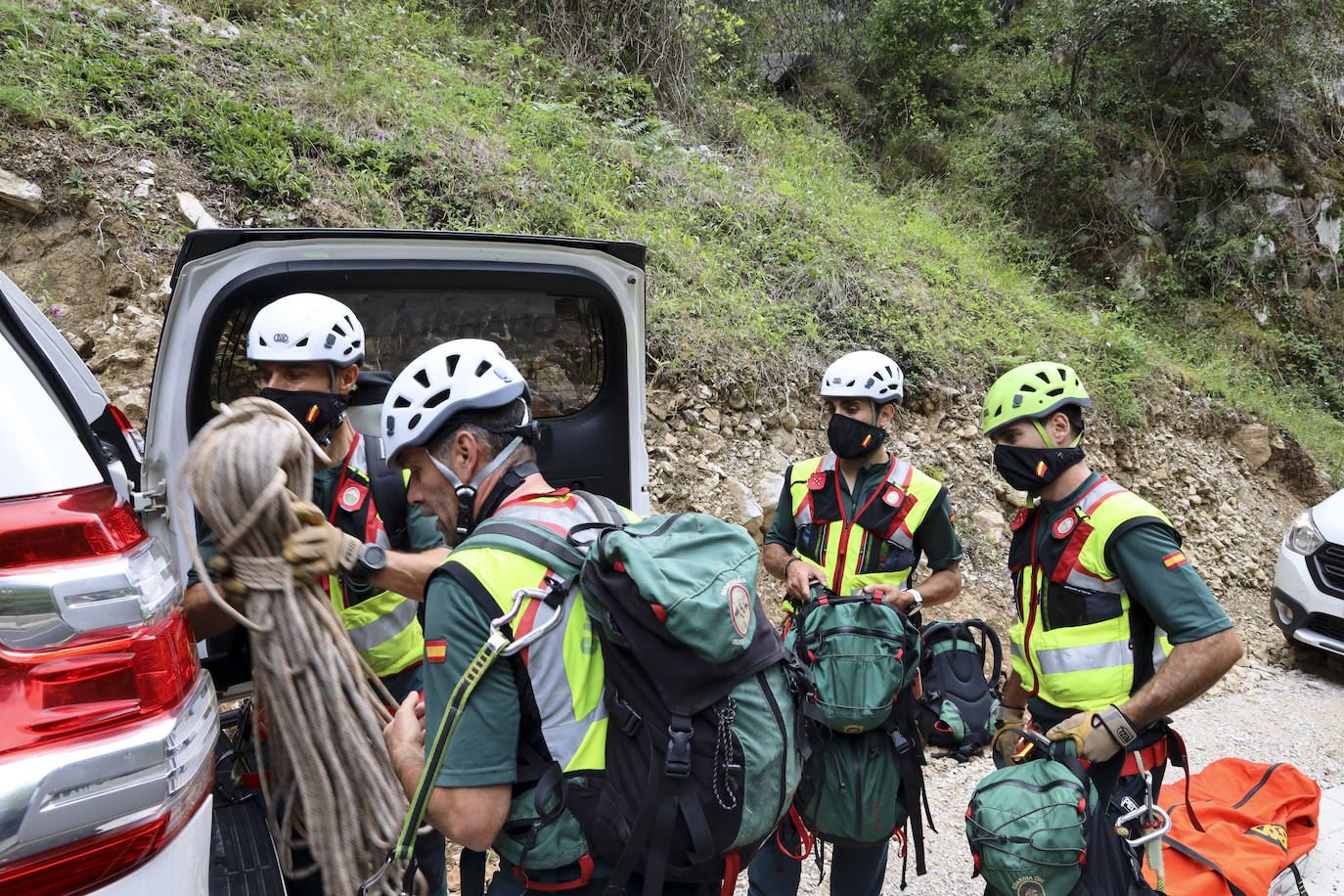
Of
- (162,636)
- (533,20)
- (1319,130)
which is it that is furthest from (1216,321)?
(162,636)

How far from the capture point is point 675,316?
6.61 metres

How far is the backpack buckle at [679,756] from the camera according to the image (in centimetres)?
154

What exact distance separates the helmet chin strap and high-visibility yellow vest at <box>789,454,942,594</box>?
1.77 m

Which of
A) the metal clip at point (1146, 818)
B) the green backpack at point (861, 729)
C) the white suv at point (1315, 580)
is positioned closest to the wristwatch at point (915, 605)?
the green backpack at point (861, 729)

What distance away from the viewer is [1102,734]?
2361mm

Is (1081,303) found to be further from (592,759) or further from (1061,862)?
(592,759)

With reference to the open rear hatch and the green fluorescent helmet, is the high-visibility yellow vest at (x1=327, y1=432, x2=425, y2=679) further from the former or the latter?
the green fluorescent helmet

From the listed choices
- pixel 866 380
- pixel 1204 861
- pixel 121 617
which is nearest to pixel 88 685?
pixel 121 617

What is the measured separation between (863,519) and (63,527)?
2625 mm

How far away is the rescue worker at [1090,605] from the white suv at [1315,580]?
4.86m

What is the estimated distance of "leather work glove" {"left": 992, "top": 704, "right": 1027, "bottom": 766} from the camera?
274cm

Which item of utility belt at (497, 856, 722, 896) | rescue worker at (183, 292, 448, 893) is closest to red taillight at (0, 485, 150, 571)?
rescue worker at (183, 292, 448, 893)

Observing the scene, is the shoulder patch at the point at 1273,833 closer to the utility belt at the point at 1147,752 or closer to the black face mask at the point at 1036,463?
the utility belt at the point at 1147,752

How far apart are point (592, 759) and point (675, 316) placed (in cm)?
527
